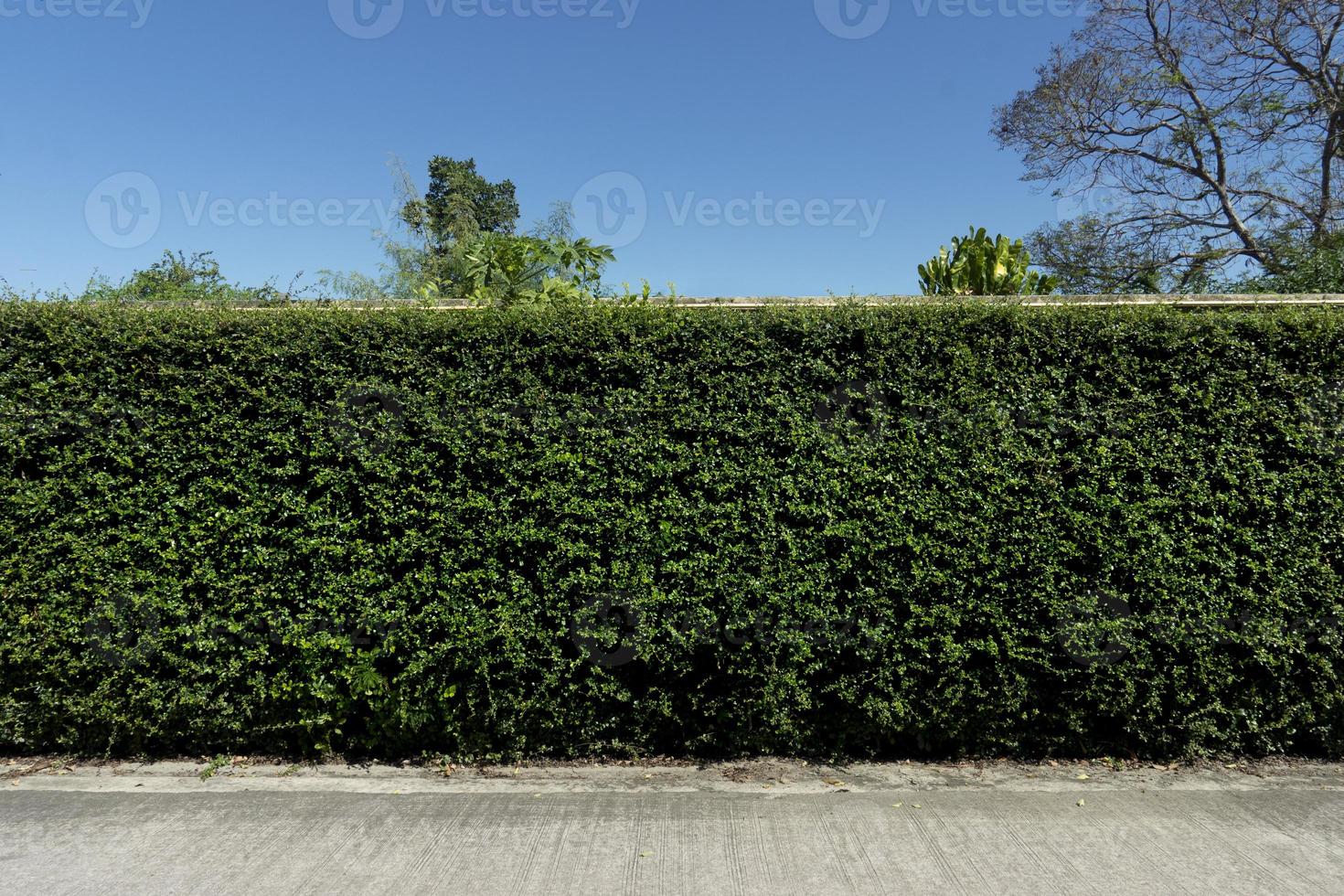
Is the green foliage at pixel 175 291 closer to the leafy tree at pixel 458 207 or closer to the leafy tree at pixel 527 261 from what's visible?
the leafy tree at pixel 527 261

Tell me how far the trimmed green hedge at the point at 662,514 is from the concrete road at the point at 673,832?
0.32 m

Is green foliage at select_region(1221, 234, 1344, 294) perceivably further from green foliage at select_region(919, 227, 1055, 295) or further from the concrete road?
the concrete road

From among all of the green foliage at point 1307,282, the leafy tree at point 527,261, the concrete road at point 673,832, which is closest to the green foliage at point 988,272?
the green foliage at point 1307,282

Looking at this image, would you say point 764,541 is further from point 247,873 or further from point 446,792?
point 247,873

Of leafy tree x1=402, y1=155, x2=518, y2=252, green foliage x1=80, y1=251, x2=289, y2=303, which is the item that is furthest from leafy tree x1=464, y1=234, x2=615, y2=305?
leafy tree x1=402, y1=155, x2=518, y2=252

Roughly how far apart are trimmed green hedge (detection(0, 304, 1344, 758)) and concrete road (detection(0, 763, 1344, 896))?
1.05ft

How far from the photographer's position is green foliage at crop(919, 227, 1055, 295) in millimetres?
6301

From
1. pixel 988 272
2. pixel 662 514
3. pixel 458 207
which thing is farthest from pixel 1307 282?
pixel 458 207

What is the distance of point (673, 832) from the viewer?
3.66 metres

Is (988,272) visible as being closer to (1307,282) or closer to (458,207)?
(1307,282)

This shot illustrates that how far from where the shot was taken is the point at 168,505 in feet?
13.8

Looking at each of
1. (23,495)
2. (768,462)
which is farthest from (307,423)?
(768,462)

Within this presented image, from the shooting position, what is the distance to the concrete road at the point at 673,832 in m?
3.29

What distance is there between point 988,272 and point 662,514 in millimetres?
3702
